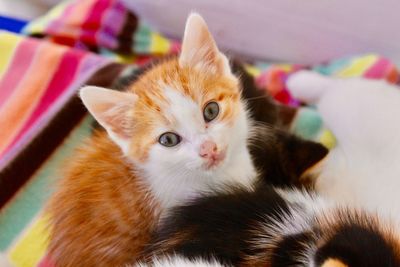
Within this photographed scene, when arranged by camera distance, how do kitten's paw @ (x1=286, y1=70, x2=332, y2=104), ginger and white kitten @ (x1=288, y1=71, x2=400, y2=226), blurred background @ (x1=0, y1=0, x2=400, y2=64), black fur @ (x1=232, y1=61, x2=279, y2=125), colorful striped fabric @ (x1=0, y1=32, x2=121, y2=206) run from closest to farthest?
ginger and white kitten @ (x1=288, y1=71, x2=400, y2=226) < black fur @ (x1=232, y1=61, x2=279, y2=125) < colorful striped fabric @ (x1=0, y1=32, x2=121, y2=206) < kitten's paw @ (x1=286, y1=70, x2=332, y2=104) < blurred background @ (x1=0, y1=0, x2=400, y2=64)

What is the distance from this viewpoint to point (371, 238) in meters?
0.93

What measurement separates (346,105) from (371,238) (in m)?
0.72

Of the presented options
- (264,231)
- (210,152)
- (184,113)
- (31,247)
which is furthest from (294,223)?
(31,247)

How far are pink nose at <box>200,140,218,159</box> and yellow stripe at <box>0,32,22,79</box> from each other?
1.04 meters

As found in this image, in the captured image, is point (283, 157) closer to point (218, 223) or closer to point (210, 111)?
point (210, 111)

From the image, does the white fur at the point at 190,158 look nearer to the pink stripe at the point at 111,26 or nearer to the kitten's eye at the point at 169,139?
the kitten's eye at the point at 169,139

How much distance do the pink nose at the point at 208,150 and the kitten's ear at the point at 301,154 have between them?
0.32 meters

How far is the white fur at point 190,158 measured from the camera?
3.85ft

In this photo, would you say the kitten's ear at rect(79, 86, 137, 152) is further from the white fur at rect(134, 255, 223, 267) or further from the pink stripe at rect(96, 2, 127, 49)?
the pink stripe at rect(96, 2, 127, 49)

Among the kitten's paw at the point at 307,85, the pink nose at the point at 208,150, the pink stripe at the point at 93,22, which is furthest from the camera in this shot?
the pink stripe at the point at 93,22

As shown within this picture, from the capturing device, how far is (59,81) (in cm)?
185

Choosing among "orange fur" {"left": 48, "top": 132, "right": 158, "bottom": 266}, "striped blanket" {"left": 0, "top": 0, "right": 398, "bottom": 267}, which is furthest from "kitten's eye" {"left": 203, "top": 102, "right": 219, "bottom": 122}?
"striped blanket" {"left": 0, "top": 0, "right": 398, "bottom": 267}

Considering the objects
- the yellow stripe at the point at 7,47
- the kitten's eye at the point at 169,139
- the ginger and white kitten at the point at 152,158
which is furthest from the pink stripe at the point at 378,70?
the yellow stripe at the point at 7,47

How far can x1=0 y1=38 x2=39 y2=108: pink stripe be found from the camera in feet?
6.04
